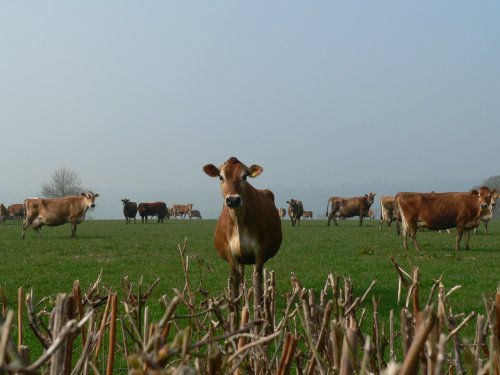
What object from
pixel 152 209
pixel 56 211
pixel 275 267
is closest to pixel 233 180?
pixel 275 267

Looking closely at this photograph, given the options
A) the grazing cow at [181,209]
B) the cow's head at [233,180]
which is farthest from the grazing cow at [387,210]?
the grazing cow at [181,209]

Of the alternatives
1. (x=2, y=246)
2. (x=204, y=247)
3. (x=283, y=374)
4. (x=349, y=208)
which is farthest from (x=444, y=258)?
(x=349, y=208)

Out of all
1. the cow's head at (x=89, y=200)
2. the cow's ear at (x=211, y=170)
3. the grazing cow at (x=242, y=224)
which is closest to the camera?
the grazing cow at (x=242, y=224)

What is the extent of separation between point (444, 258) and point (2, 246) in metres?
14.1

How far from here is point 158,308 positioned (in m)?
8.07

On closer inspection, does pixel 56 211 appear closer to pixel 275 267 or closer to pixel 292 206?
pixel 275 267

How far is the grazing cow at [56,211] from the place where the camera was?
26.4 m

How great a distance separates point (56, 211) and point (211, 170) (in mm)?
20292

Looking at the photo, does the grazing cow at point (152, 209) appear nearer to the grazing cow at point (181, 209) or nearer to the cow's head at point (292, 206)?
the cow's head at point (292, 206)

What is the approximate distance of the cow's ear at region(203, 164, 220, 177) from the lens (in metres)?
7.88

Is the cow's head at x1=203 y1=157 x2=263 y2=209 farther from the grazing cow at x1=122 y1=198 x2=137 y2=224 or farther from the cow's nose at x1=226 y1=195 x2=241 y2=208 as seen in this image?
the grazing cow at x1=122 y1=198 x2=137 y2=224

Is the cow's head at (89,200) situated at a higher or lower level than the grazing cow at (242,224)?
higher

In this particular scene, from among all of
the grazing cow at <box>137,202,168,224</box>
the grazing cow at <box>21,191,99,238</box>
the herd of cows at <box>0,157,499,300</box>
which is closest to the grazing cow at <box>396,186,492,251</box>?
the herd of cows at <box>0,157,499,300</box>

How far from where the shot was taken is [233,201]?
7.02m
